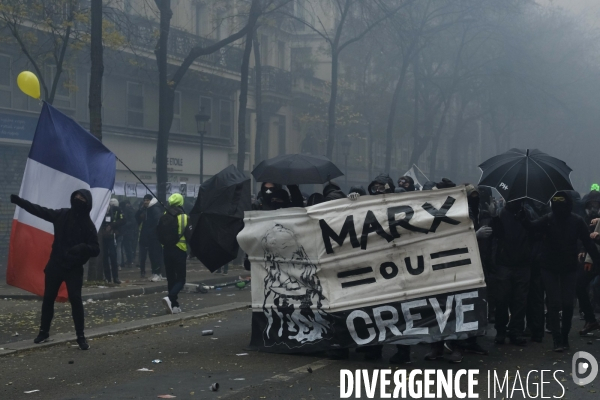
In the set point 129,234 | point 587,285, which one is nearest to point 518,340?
point 587,285

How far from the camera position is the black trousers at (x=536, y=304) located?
1045 centimetres

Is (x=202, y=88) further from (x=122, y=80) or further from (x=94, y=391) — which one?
(x=94, y=391)

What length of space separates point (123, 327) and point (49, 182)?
212cm

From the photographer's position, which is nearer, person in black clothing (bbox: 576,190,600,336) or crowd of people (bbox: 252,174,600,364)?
crowd of people (bbox: 252,174,600,364)

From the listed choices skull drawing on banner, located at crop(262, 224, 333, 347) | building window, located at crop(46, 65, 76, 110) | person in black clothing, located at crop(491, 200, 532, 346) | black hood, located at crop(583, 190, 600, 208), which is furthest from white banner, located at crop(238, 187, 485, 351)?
building window, located at crop(46, 65, 76, 110)

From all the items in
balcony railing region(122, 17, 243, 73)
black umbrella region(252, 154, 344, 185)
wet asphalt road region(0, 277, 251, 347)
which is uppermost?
balcony railing region(122, 17, 243, 73)

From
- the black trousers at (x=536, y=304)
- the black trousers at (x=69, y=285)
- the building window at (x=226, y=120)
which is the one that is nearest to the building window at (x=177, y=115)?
the building window at (x=226, y=120)

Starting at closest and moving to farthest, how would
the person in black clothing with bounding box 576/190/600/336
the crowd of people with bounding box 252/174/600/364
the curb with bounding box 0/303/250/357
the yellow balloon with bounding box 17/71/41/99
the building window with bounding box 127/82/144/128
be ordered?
the crowd of people with bounding box 252/174/600/364 < the curb with bounding box 0/303/250/357 < the yellow balloon with bounding box 17/71/41/99 < the person in black clothing with bounding box 576/190/600/336 < the building window with bounding box 127/82/144/128

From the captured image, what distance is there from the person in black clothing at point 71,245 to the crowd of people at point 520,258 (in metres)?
1.99

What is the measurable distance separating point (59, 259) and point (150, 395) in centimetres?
313

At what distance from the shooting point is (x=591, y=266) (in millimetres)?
11555

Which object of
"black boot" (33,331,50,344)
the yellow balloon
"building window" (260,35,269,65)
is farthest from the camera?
"building window" (260,35,269,65)

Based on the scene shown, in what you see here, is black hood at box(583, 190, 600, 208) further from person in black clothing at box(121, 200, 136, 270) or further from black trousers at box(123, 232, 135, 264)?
black trousers at box(123, 232, 135, 264)

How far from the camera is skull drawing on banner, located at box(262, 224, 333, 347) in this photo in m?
8.98
